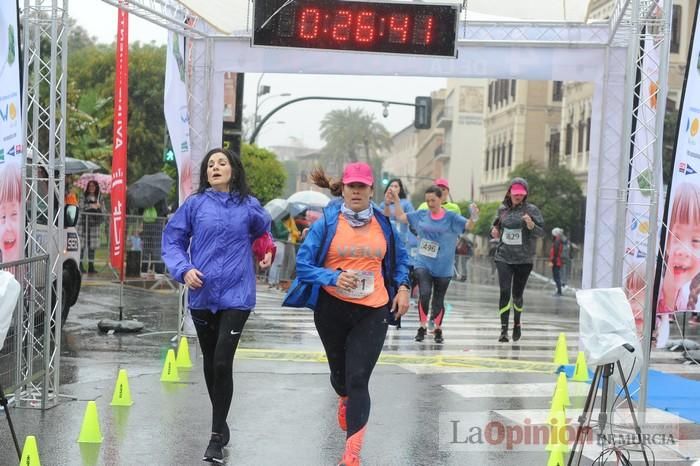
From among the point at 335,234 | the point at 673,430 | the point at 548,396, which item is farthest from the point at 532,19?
the point at 335,234

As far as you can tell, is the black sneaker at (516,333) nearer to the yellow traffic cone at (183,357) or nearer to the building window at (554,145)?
the yellow traffic cone at (183,357)

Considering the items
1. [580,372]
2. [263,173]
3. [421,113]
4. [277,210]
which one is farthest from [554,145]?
[580,372]

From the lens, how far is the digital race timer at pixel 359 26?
12.1 meters

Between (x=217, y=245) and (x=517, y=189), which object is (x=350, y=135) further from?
(x=217, y=245)

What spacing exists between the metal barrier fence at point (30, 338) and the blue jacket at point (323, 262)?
245 centimetres

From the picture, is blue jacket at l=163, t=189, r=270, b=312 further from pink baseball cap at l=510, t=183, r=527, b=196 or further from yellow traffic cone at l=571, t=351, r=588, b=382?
pink baseball cap at l=510, t=183, r=527, b=196

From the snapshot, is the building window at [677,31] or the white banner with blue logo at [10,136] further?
the building window at [677,31]

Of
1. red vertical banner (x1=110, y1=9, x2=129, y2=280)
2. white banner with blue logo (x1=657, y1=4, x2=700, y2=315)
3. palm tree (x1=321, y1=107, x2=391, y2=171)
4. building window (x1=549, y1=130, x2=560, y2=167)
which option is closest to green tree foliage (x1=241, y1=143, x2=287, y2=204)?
building window (x1=549, y1=130, x2=560, y2=167)

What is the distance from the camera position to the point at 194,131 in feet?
44.2

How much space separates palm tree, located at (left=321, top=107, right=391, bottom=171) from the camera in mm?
119500

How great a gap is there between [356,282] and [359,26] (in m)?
6.17

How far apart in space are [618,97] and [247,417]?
21.7 feet

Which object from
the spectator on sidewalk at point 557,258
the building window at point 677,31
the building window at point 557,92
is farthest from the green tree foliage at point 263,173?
the building window at point 557,92

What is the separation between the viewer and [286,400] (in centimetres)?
933
